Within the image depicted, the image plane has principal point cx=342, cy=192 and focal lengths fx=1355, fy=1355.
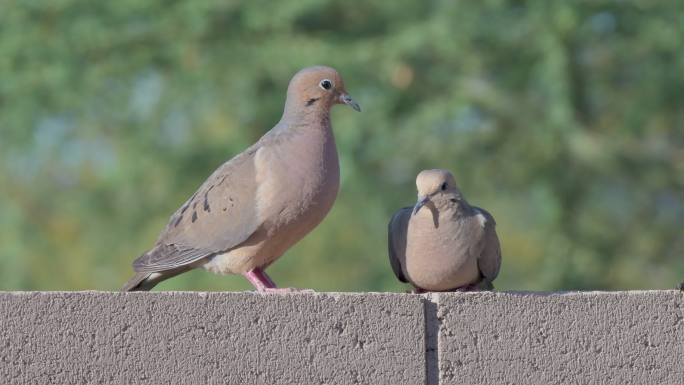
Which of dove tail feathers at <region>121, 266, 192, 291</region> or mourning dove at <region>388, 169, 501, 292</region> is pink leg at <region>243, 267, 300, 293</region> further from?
mourning dove at <region>388, 169, 501, 292</region>

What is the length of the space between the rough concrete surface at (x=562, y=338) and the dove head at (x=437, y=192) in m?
0.62

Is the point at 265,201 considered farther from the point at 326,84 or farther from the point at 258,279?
the point at 326,84

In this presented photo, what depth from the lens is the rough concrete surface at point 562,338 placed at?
446 centimetres

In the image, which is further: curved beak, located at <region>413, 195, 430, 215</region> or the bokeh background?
the bokeh background

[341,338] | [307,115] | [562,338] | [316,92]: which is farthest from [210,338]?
[316,92]

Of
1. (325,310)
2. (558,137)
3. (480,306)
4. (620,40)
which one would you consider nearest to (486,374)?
(480,306)

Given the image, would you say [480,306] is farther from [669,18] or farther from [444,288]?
[669,18]

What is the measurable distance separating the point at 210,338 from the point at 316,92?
1.42 meters

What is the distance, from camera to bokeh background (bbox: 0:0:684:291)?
14.6m

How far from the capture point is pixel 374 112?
14.7 m

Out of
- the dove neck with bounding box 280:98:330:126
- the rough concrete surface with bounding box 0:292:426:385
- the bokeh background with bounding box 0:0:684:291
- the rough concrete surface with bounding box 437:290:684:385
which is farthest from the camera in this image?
the bokeh background with bounding box 0:0:684:291

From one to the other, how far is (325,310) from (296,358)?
18 centimetres

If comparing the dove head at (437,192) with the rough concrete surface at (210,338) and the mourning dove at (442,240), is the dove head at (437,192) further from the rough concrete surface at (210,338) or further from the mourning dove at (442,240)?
the rough concrete surface at (210,338)

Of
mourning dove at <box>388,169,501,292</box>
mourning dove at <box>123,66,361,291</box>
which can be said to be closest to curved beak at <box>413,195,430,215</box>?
mourning dove at <box>388,169,501,292</box>
